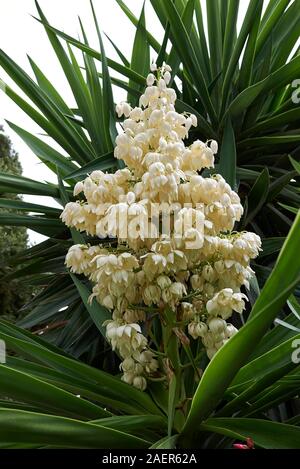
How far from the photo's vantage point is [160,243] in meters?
1.02

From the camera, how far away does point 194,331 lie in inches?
42.3

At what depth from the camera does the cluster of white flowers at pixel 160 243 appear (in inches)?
40.3

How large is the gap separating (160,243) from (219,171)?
63 centimetres

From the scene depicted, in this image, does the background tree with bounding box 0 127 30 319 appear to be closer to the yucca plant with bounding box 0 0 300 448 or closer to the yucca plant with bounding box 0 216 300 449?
the yucca plant with bounding box 0 0 300 448

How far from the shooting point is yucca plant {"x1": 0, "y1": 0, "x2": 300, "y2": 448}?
1040 mm

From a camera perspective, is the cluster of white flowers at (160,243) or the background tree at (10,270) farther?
the background tree at (10,270)

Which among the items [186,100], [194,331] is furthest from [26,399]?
[186,100]

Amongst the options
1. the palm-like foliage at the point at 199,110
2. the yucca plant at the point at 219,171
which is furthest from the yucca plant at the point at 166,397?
the palm-like foliage at the point at 199,110
